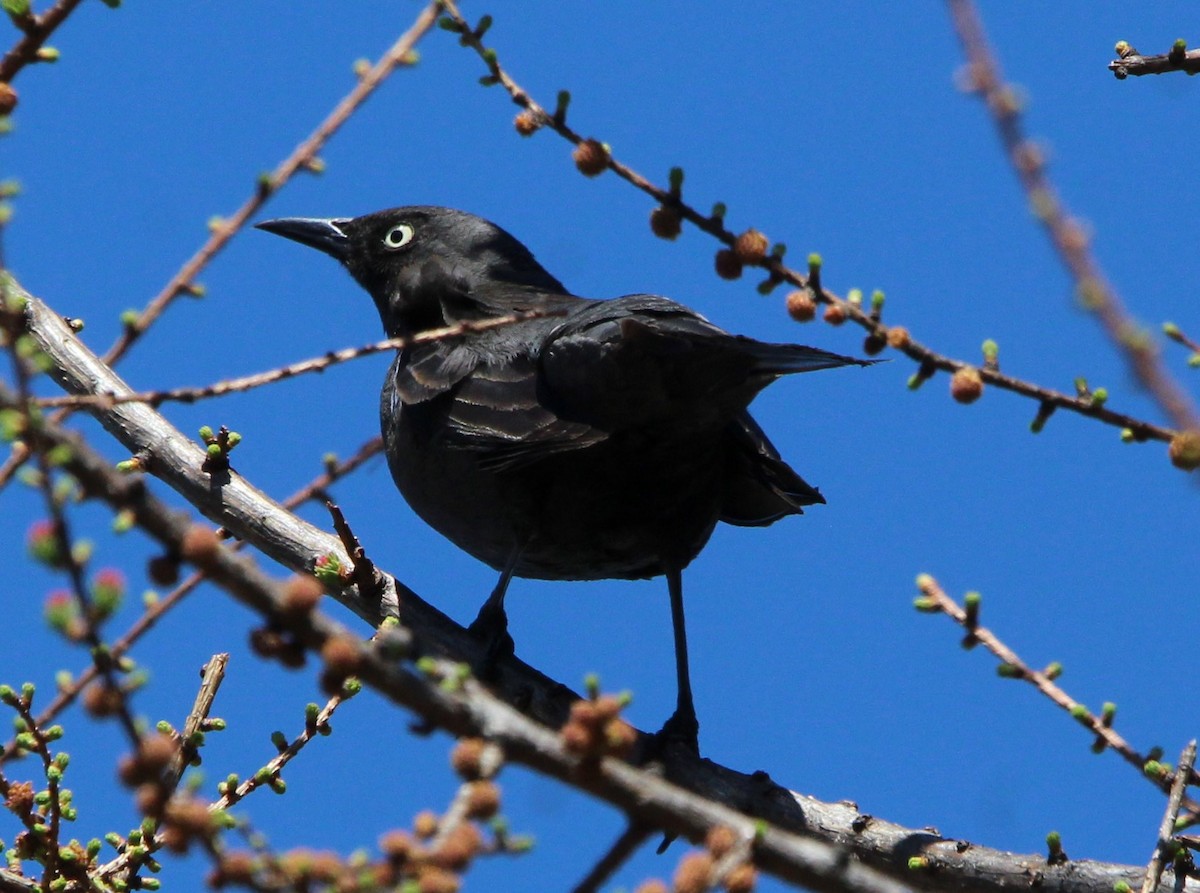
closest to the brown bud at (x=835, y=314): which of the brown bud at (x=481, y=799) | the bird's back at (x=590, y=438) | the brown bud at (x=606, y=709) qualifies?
the brown bud at (x=606, y=709)

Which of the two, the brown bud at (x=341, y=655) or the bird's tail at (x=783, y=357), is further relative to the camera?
the bird's tail at (x=783, y=357)

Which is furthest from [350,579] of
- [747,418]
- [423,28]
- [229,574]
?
[229,574]

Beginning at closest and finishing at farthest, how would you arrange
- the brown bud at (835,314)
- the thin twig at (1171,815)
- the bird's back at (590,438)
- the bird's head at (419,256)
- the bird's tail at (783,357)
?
the brown bud at (835,314), the thin twig at (1171,815), the bird's tail at (783,357), the bird's back at (590,438), the bird's head at (419,256)

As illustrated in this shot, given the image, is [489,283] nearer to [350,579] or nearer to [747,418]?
[747,418]

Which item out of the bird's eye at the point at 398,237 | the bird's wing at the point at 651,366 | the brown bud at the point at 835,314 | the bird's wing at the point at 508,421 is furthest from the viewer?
the bird's eye at the point at 398,237

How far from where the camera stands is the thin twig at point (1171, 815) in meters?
3.02

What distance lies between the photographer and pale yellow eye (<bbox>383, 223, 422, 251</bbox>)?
7.10 m

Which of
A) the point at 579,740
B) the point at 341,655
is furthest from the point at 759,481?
the point at 341,655

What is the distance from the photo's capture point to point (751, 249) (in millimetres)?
2758

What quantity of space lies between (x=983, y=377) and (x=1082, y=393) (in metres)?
0.18

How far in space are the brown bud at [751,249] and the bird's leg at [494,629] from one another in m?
2.46

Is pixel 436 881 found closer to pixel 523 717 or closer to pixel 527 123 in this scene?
pixel 523 717

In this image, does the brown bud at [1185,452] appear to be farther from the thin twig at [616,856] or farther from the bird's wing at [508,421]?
the bird's wing at [508,421]

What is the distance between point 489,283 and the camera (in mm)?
6586
